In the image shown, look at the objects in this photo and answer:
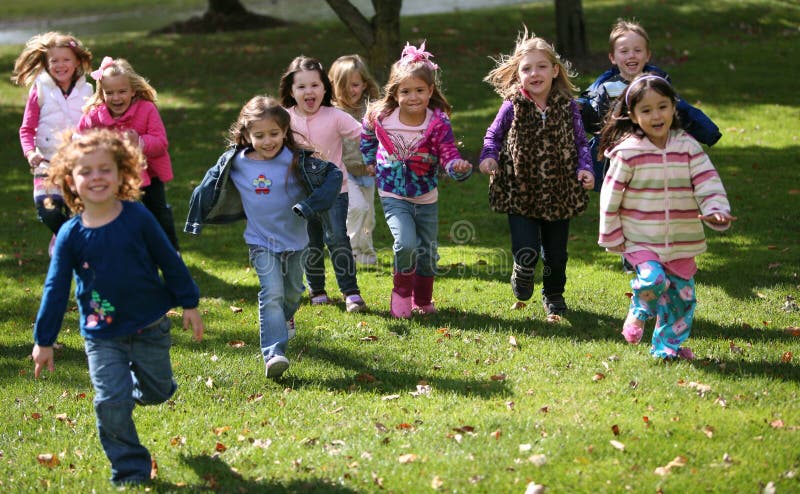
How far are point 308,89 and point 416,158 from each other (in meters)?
1.21

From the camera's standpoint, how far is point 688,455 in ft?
16.6

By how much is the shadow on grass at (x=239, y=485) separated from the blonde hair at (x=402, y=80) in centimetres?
333

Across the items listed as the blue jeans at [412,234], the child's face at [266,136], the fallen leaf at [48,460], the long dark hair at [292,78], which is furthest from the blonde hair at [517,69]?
the fallen leaf at [48,460]

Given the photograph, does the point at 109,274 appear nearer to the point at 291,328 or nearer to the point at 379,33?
the point at 291,328

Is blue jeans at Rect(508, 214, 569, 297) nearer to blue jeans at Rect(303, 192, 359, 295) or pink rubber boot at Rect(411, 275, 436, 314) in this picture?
pink rubber boot at Rect(411, 275, 436, 314)

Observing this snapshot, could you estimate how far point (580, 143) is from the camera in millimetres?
7277

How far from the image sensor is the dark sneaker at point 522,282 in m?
7.52

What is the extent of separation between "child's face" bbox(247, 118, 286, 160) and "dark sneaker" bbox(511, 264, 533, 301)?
2.22 meters

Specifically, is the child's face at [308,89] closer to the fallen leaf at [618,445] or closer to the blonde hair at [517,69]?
the blonde hair at [517,69]

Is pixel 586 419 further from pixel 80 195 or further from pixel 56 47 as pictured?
pixel 56 47

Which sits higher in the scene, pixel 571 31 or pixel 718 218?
pixel 571 31

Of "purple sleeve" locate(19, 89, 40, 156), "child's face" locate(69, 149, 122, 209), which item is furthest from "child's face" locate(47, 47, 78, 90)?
"child's face" locate(69, 149, 122, 209)

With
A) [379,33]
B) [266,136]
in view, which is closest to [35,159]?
[266,136]

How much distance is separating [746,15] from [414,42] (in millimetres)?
8613
